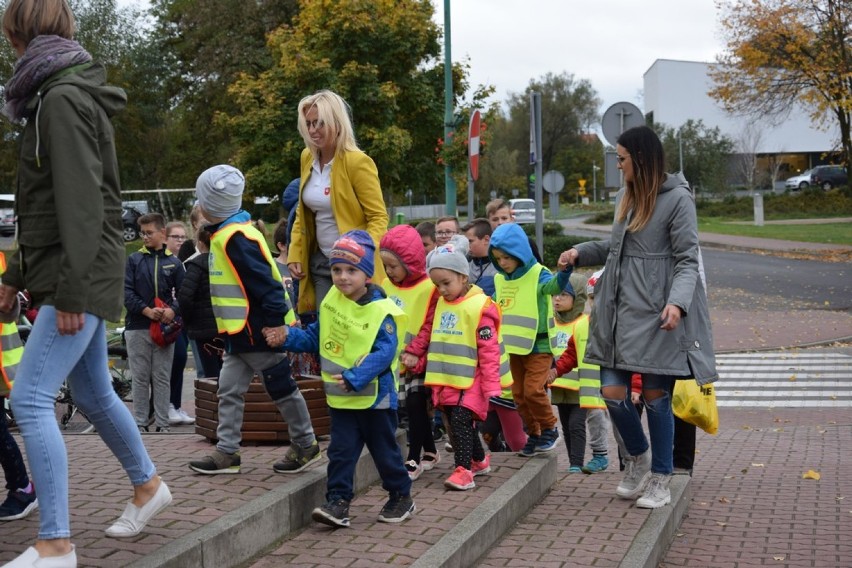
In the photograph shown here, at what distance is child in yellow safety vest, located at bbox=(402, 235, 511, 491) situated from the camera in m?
6.38

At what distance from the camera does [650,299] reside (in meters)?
5.92

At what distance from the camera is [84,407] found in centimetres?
443

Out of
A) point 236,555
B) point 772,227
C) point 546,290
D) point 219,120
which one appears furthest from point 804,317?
point 772,227

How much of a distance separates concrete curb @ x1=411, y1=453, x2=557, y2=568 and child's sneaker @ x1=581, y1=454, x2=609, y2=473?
730mm

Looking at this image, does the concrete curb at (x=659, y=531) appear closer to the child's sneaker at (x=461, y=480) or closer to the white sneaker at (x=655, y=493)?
the white sneaker at (x=655, y=493)

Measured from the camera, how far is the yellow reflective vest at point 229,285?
5711 mm

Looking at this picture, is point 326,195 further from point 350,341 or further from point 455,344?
point 350,341

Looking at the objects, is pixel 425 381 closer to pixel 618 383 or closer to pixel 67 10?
pixel 618 383

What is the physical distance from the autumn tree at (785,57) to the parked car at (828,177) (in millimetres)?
27634

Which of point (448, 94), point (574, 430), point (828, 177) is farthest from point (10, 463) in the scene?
point (828, 177)

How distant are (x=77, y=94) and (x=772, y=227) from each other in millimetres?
45808

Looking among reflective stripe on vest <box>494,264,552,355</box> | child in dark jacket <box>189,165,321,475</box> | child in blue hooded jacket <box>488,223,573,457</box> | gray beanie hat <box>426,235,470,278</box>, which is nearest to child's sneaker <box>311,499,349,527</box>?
child in dark jacket <box>189,165,321,475</box>

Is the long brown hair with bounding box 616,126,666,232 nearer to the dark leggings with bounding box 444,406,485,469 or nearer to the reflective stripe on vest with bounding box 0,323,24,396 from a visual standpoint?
the dark leggings with bounding box 444,406,485,469

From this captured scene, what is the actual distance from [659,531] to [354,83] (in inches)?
1145
